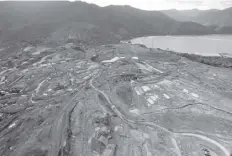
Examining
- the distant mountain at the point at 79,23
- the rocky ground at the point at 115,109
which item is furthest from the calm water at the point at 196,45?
the rocky ground at the point at 115,109

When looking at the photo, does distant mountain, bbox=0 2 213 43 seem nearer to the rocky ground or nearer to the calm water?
the calm water

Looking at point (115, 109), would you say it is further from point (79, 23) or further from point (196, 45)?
point (79, 23)

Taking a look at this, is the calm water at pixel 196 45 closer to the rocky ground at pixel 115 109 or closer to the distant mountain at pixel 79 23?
the distant mountain at pixel 79 23

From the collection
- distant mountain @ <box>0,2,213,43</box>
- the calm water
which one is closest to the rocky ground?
the calm water

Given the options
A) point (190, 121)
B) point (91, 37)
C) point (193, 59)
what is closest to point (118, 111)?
point (190, 121)

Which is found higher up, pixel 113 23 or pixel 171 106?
pixel 113 23

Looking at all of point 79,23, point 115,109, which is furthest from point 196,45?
point 115,109

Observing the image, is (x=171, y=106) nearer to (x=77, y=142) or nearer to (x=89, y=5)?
(x=77, y=142)
